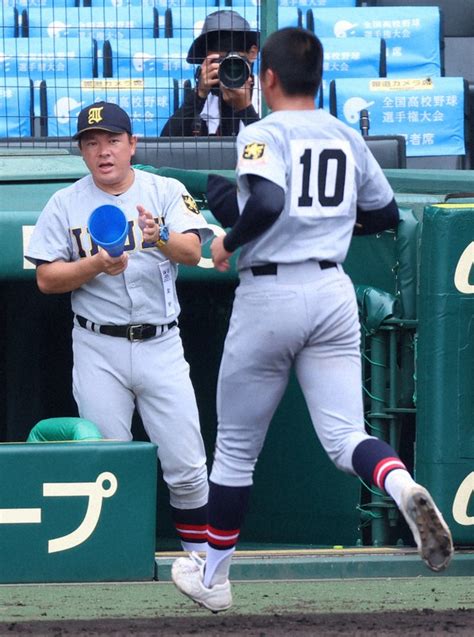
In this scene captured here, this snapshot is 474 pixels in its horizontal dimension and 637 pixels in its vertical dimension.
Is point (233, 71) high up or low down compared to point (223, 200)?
up

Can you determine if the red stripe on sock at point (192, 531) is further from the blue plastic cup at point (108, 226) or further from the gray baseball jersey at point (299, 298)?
the gray baseball jersey at point (299, 298)

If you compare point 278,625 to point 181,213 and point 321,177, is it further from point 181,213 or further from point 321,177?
point 181,213

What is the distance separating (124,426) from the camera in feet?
15.3

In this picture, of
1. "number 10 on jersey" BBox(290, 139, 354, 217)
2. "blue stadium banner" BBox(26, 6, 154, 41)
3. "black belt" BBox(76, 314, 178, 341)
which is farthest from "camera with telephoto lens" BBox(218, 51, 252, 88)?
"number 10 on jersey" BBox(290, 139, 354, 217)

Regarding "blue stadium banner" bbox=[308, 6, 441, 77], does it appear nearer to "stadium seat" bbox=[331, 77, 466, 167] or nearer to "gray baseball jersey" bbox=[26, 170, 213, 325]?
"stadium seat" bbox=[331, 77, 466, 167]

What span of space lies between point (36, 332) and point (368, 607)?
2.47 metres

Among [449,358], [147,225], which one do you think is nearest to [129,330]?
[147,225]

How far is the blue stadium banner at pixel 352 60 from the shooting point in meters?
8.85

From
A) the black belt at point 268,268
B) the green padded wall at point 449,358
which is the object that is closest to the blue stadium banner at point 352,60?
the green padded wall at point 449,358

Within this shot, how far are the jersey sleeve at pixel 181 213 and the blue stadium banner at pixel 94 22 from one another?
9.03 ft

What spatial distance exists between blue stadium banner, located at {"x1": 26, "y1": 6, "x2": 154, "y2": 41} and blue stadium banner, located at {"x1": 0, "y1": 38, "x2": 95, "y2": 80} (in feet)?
0.24

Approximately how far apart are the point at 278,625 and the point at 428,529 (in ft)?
1.97

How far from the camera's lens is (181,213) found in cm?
462

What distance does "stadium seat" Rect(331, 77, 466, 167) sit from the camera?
801cm
